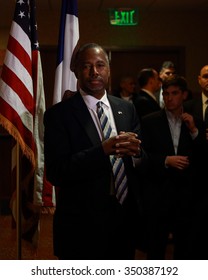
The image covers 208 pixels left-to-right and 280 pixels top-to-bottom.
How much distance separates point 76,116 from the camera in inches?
82.1

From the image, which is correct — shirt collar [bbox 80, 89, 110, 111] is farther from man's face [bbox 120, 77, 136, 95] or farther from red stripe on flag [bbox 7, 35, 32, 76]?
man's face [bbox 120, 77, 136, 95]

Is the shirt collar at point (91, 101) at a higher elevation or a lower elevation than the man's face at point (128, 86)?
lower

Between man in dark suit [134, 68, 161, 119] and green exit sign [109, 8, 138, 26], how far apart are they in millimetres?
2700

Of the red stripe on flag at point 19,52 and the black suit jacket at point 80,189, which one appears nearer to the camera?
the black suit jacket at point 80,189

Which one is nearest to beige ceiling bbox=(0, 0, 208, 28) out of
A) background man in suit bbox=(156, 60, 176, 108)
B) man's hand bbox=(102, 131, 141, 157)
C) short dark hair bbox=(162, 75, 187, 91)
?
background man in suit bbox=(156, 60, 176, 108)

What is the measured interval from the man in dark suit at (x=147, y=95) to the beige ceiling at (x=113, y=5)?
2.51 m

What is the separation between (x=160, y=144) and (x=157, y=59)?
4.76 m

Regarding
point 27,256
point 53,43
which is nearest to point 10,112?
point 27,256

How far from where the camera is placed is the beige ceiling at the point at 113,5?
6.95 metres

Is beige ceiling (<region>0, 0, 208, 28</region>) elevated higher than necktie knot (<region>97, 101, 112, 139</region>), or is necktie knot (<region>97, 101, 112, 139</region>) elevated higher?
beige ceiling (<region>0, 0, 208, 28</region>)

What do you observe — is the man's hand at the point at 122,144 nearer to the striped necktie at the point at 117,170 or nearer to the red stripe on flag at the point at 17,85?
the striped necktie at the point at 117,170

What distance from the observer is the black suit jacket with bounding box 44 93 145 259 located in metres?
2.05

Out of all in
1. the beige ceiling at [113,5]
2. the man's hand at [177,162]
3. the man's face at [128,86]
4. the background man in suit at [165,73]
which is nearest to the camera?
the man's hand at [177,162]

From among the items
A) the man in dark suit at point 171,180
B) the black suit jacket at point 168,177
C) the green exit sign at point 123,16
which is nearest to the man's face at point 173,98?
the man in dark suit at point 171,180
